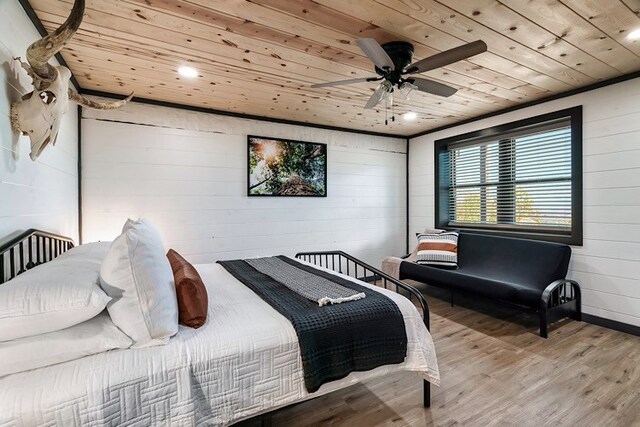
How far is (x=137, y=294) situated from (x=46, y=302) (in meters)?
0.30

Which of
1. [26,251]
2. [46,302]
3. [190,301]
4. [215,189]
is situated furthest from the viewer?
[215,189]

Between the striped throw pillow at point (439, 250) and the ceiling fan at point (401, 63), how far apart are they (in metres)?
2.33

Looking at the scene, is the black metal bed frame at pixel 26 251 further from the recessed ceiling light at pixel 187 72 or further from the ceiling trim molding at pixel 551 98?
the ceiling trim molding at pixel 551 98

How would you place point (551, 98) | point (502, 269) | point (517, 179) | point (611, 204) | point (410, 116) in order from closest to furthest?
point (611, 204) → point (551, 98) → point (502, 269) → point (517, 179) → point (410, 116)

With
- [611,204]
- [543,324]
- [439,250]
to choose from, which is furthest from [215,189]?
[611,204]

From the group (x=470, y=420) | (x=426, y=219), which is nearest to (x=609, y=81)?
(x=426, y=219)

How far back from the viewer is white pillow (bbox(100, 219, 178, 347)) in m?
1.31

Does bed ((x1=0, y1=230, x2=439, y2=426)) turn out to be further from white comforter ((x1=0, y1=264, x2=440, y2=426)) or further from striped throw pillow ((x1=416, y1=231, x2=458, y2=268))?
striped throw pillow ((x1=416, y1=231, x2=458, y2=268))

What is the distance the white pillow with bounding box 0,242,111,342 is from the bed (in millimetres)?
174

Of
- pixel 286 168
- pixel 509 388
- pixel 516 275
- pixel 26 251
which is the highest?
pixel 286 168

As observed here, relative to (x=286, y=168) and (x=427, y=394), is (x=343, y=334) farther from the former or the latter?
(x=286, y=168)

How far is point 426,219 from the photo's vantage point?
16.6 ft

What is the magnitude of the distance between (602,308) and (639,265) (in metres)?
0.55

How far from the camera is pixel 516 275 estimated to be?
11.5 feet
